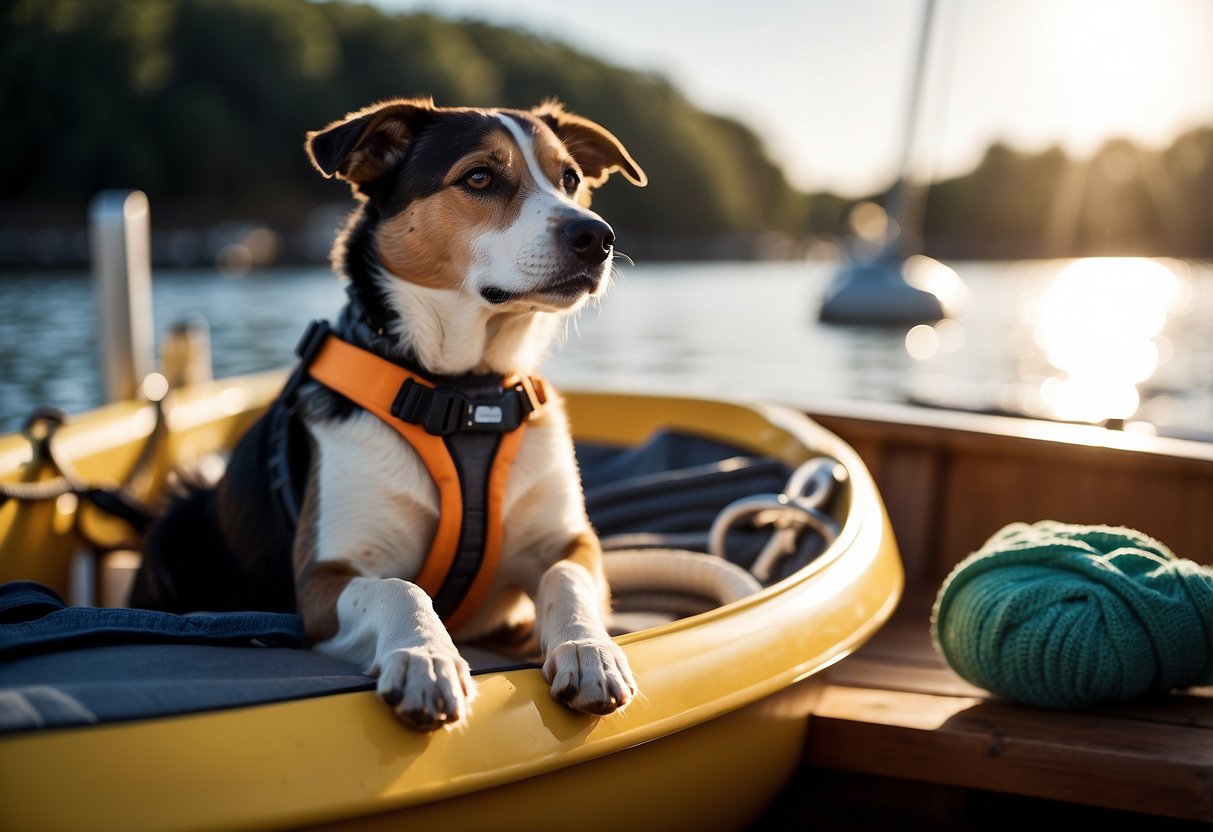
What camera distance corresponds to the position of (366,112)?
2344mm

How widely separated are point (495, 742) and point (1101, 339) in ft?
104

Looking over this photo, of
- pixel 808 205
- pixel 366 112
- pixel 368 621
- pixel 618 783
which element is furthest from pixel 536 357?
pixel 808 205

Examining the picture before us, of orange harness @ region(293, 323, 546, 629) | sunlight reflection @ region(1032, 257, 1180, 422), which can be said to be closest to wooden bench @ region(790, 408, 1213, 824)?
orange harness @ region(293, 323, 546, 629)

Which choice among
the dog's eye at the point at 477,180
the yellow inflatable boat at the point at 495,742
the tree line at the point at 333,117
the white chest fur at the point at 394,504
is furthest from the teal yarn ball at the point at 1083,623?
the tree line at the point at 333,117

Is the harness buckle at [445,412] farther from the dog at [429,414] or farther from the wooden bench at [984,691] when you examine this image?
the wooden bench at [984,691]

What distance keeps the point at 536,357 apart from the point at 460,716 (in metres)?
1.16

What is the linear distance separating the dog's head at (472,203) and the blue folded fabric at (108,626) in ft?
2.71

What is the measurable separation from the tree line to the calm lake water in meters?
12.7

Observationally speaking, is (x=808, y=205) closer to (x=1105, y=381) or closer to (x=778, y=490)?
(x=1105, y=381)

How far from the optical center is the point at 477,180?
238 cm

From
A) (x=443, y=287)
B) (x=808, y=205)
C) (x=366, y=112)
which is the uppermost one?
(x=808, y=205)

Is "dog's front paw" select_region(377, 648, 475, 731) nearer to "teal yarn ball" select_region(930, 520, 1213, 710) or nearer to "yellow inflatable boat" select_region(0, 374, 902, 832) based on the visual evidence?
"yellow inflatable boat" select_region(0, 374, 902, 832)

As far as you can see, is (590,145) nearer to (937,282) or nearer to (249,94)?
(937,282)

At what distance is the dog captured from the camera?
Answer: 88.4 inches
